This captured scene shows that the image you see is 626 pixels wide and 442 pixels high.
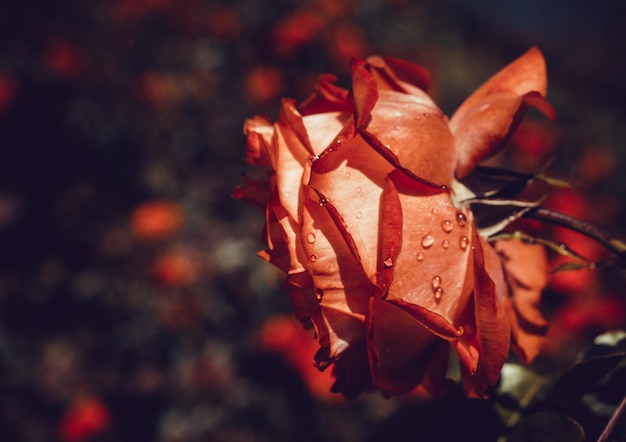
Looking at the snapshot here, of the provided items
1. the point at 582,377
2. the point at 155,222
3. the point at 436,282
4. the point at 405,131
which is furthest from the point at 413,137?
the point at 155,222

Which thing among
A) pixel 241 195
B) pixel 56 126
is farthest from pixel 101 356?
pixel 241 195

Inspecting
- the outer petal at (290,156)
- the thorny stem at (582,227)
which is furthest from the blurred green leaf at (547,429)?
the outer petal at (290,156)

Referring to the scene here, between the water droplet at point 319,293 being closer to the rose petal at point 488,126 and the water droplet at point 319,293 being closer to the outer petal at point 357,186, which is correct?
the outer petal at point 357,186

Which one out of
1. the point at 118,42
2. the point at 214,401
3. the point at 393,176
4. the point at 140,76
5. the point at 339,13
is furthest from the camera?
the point at 339,13

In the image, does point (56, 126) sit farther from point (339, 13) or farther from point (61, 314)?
point (339, 13)

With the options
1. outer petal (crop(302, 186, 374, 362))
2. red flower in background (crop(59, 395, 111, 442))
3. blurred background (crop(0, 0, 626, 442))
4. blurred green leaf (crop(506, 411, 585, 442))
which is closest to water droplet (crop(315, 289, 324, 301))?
outer petal (crop(302, 186, 374, 362))
